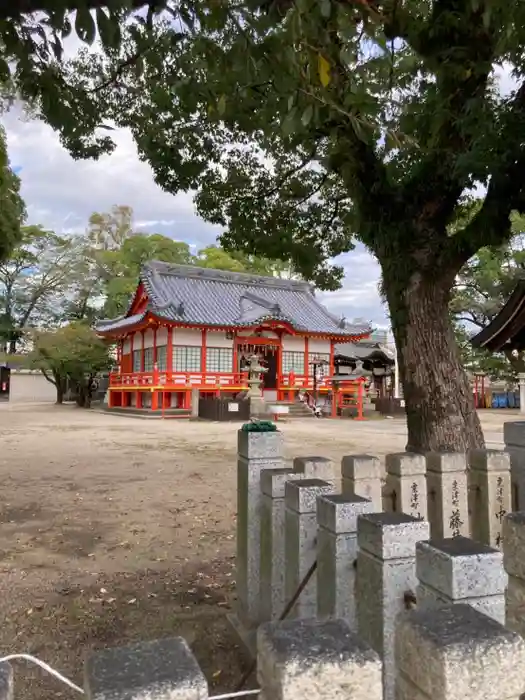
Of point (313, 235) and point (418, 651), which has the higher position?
point (313, 235)

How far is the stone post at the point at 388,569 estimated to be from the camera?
5.47 feet

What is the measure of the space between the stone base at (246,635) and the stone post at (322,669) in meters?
1.83

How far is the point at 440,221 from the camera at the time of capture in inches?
205

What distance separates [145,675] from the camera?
100 centimetres

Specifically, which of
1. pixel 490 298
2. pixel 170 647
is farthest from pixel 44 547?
pixel 490 298

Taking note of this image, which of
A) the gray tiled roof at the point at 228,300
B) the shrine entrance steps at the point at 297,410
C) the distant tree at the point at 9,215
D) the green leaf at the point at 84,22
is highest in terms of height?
the gray tiled roof at the point at 228,300

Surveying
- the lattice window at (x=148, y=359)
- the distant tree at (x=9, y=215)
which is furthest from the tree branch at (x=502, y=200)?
the lattice window at (x=148, y=359)

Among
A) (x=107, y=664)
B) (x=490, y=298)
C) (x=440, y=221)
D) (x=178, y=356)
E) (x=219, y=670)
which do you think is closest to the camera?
(x=107, y=664)

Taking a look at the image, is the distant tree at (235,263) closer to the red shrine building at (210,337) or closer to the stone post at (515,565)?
the red shrine building at (210,337)

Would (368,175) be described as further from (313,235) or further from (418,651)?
(418,651)

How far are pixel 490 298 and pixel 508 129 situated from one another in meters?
25.5

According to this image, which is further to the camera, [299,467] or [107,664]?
[299,467]

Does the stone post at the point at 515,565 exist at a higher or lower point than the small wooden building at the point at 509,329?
lower

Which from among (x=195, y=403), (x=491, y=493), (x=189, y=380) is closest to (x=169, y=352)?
(x=189, y=380)
